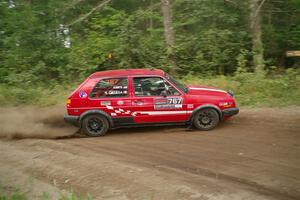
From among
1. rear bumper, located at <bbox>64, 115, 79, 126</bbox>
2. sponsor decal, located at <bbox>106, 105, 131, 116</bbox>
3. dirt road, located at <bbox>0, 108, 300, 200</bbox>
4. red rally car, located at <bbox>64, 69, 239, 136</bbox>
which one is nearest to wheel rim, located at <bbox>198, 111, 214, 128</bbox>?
red rally car, located at <bbox>64, 69, 239, 136</bbox>

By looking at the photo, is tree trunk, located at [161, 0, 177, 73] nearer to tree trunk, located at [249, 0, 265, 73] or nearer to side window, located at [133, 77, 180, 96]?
tree trunk, located at [249, 0, 265, 73]

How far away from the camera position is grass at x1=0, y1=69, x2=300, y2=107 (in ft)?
39.3

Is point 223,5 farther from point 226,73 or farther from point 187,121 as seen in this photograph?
point 187,121

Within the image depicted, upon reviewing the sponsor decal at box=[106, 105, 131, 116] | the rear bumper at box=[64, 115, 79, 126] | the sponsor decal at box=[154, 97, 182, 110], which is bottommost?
the rear bumper at box=[64, 115, 79, 126]

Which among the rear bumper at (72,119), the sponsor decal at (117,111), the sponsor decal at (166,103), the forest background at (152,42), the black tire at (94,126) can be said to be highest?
the forest background at (152,42)

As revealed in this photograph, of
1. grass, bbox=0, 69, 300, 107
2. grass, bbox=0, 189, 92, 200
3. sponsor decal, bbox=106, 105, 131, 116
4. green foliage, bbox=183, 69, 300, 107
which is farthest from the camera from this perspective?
grass, bbox=0, 69, 300, 107

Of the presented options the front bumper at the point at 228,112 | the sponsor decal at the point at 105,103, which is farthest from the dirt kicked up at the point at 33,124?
the front bumper at the point at 228,112

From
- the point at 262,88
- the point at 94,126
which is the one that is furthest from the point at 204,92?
the point at 262,88

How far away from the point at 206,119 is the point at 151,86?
163 cm

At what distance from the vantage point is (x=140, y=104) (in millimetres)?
9195

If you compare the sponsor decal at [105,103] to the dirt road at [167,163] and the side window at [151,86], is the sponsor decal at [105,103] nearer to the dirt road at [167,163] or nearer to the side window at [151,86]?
the side window at [151,86]

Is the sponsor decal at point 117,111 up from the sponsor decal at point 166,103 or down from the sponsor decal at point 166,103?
down

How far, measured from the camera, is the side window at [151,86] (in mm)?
9242

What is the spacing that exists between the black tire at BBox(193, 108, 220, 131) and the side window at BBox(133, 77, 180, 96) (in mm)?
827
